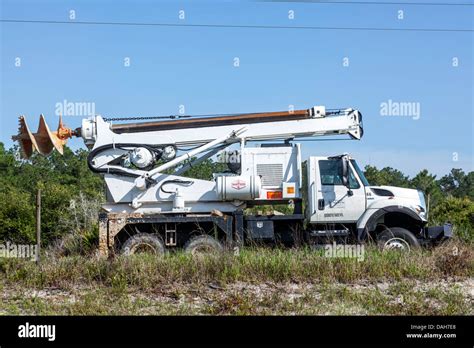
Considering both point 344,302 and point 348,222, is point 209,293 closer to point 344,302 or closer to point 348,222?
point 344,302

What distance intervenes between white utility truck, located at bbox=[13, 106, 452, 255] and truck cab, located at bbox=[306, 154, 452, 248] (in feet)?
0.08

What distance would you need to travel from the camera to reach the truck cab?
55.0 feet

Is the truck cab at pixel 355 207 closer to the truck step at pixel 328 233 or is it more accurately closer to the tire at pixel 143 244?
the truck step at pixel 328 233

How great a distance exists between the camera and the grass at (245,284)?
37.3 ft

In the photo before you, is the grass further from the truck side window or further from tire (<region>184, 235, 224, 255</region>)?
the truck side window

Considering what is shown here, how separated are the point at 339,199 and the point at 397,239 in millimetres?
1666

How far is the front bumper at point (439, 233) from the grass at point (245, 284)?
100 inches

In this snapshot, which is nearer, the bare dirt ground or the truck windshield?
the bare dirt ground

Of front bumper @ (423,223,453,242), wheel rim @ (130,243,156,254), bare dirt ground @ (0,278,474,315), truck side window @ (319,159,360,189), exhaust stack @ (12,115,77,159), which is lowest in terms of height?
bare dirt ground @ (0,278,474,315)

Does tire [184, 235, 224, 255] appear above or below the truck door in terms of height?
below

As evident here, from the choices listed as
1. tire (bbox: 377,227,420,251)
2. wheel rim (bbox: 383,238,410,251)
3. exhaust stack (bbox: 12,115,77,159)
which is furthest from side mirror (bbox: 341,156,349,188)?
exhaust stack (bbox: 12,115,77,159)
